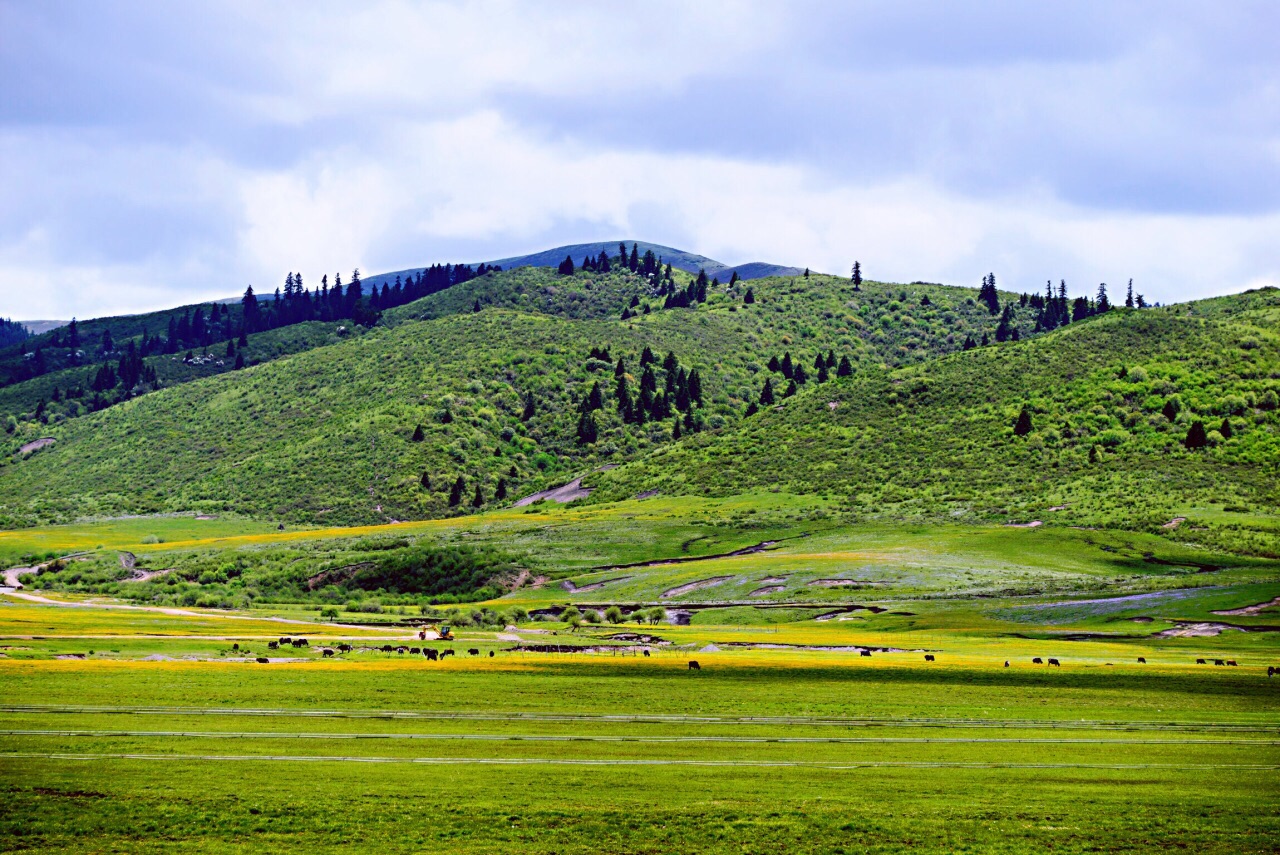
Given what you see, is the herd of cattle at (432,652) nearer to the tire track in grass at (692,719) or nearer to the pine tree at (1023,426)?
the tire track in grass at (692,719)

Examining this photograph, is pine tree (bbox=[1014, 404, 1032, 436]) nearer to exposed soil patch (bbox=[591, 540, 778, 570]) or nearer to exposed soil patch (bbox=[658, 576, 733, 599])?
exposed soil patch (bbox=[591, 540, 778, 570])

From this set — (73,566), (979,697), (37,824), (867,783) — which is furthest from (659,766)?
(73,566)

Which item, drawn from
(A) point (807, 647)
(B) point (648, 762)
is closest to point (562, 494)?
(A) point (807, 647)

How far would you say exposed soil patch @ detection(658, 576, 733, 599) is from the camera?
282 ft

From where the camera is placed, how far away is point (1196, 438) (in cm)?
13062

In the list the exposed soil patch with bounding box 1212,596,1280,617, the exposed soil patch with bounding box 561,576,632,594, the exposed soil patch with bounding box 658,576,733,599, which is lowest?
the exposed soil patch with bounding box 561,576,632,594

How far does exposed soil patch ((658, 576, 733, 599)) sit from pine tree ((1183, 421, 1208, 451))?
69366 millimetres

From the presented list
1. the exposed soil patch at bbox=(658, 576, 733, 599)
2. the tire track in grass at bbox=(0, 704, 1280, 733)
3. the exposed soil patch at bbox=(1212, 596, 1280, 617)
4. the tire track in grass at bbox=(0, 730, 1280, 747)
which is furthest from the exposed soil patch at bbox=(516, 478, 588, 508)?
the tire track in grass at bbox=(0, 730, 1280, 747)

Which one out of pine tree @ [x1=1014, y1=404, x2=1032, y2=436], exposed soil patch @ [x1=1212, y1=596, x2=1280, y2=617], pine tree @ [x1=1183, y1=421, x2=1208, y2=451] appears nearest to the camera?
exposed soil patch @ [x1=1212, y1=596, x2=1280, y2=617]

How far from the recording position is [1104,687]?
1741 inches

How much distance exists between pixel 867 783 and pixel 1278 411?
128385 mm

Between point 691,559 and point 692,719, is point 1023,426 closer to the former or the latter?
point 691,559

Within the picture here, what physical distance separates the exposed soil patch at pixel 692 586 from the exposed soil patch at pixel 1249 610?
1317 inches

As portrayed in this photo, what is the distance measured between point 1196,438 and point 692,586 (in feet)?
239
